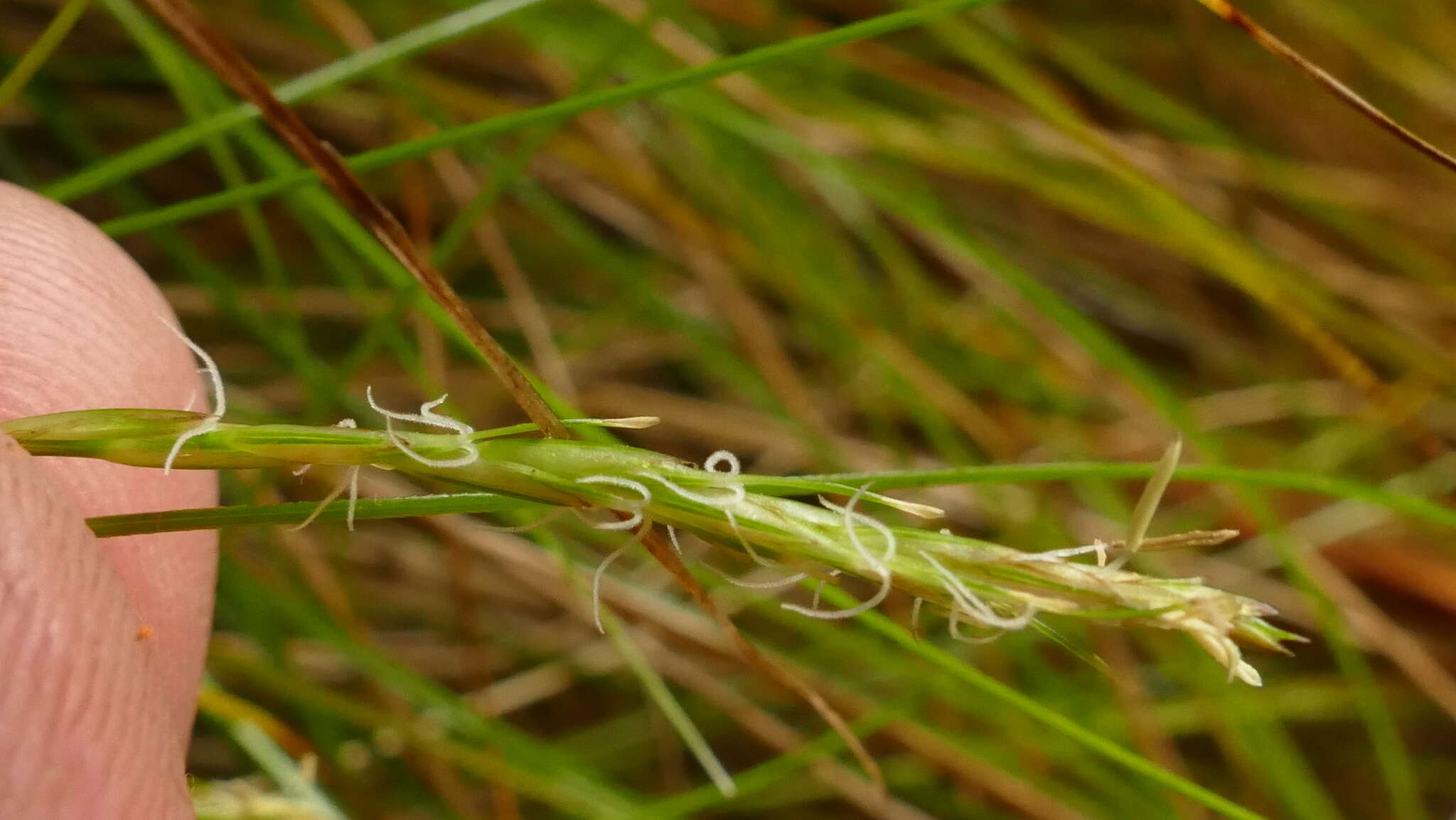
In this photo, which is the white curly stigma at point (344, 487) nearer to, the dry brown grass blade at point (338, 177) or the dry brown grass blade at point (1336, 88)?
the dry brown grass blade at point (338, 177)

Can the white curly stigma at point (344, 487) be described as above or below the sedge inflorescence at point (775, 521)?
below

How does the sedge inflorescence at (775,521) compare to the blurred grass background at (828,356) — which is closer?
the sedge inflorescence at (775,521)

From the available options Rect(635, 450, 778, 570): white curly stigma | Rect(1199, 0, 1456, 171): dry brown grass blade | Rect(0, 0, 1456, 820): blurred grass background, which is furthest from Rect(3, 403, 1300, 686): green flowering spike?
Rect(0, 0, 1456, 820): blurred grass background

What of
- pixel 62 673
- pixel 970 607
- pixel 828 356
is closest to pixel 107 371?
pixel 62 673

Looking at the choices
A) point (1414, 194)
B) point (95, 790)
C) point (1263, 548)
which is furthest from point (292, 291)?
point (1414, 194)

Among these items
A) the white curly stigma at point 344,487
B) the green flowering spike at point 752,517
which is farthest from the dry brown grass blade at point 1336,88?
the white curly stigma at point 344,487

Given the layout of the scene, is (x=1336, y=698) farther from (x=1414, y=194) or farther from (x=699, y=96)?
(x=699, y=96)
